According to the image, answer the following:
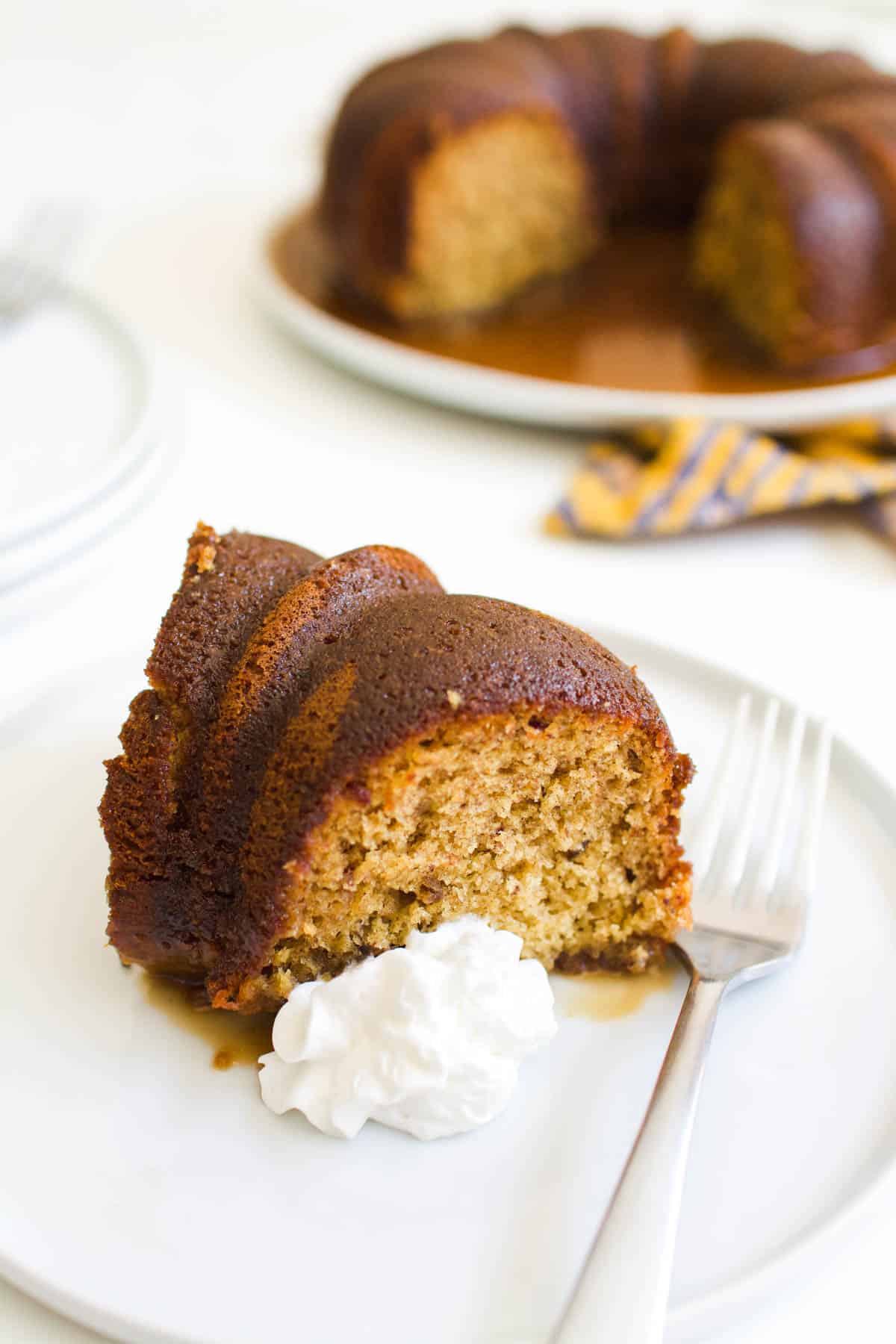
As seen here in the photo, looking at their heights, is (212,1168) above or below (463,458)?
below

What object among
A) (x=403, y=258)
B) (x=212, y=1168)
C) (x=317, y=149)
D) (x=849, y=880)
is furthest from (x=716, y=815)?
(x=317, y=149)

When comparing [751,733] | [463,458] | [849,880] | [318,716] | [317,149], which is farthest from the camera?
[317,149]

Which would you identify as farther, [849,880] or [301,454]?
[301,454]

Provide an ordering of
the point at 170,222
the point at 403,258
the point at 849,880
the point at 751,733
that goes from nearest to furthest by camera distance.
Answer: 1. the point at 849,880
2. the point at 751,733
3. the point at 403,258
4. the point at 170,222

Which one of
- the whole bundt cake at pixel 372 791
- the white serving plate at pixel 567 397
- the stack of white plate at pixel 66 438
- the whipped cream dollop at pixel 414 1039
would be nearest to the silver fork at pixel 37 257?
the stack of white plate at pixel 66 438

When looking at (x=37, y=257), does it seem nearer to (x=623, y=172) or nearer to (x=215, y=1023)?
(x=623, y=172)

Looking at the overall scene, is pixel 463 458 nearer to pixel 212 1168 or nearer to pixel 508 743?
pixel 508 743

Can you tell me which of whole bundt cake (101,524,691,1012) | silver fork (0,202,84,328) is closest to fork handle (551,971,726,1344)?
whole bundt cake (101,524,691,1012)
